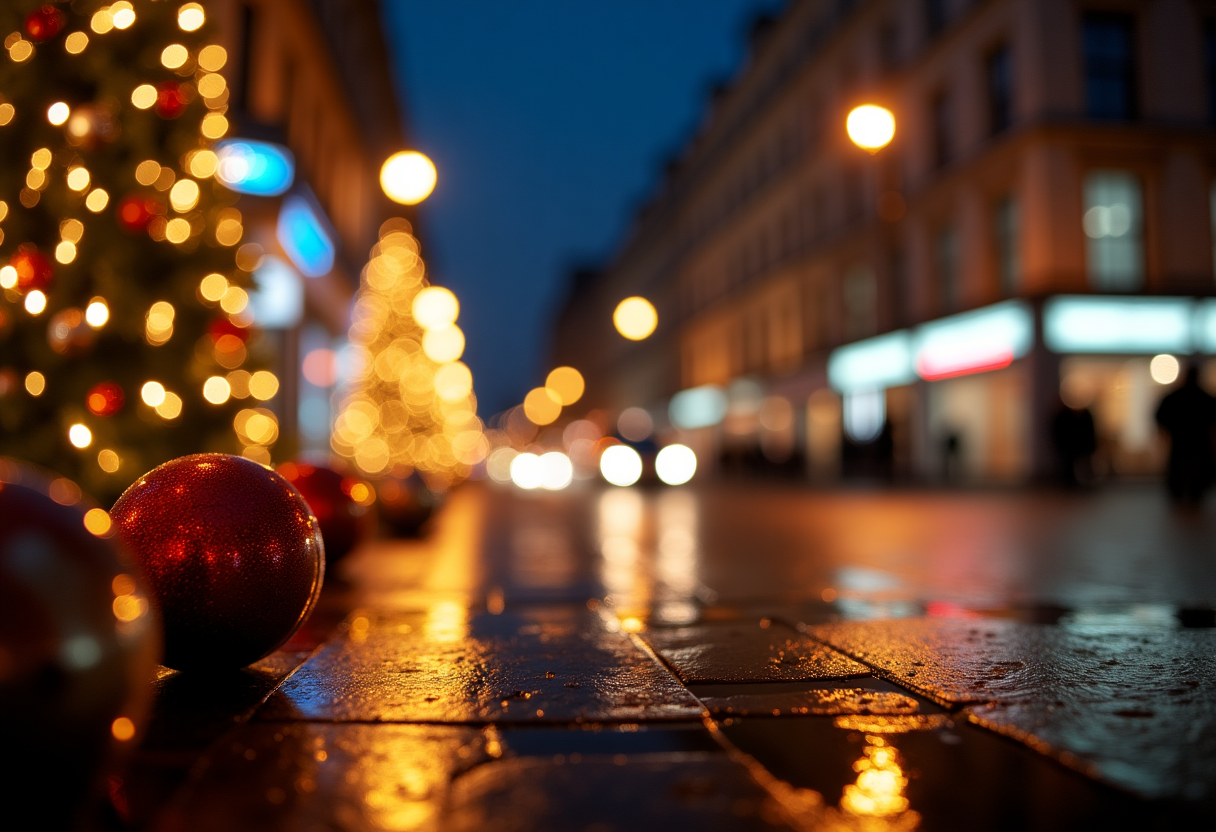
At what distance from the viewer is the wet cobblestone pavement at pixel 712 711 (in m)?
2.09

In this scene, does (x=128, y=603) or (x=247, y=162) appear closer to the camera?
(x=128, y=603)

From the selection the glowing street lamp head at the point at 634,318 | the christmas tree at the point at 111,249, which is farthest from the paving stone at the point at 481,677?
the glowing street lamp head at the point at 634,318

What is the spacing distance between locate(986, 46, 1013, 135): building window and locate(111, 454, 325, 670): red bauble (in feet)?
94.1

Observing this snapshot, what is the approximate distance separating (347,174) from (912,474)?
22.3 meters

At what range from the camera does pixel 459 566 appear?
767cm

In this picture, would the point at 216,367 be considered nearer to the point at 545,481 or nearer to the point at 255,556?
the point at 255,556

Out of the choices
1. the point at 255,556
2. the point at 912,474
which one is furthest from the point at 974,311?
the point at 255,556

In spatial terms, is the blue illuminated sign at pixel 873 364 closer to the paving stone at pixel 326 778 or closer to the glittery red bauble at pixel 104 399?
the glittery red bauble at pixel 104 399

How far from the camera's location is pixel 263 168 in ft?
55.7

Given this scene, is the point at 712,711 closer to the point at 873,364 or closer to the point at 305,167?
the point at 305,167

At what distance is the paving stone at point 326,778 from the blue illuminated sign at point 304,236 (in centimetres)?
1725

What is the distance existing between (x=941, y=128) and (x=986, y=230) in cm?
516

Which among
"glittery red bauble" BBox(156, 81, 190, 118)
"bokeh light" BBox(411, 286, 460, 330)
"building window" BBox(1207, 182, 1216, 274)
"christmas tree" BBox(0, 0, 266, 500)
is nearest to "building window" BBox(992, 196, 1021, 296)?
"building window" BBox(1207, 182, 1216, 274)

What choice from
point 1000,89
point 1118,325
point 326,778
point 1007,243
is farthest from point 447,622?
point 1000,89
